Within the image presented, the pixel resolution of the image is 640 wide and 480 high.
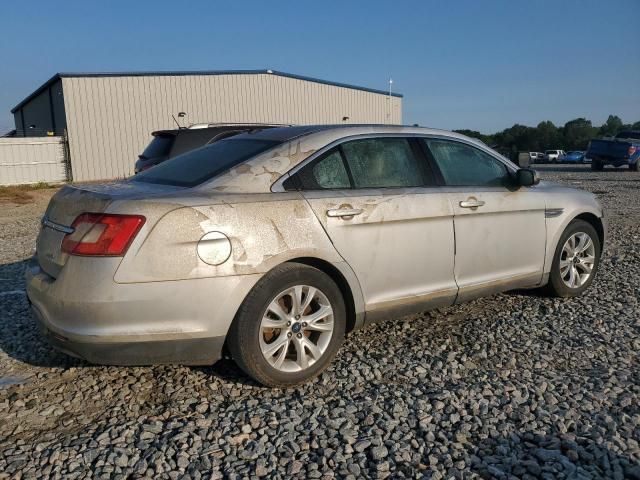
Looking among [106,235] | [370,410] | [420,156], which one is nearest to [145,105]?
[420,156]

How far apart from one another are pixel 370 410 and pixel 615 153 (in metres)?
26.7

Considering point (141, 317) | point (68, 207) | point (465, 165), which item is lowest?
point (141, 317)

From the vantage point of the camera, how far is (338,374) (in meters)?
3.68

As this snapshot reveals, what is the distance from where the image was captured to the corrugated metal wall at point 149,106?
24547 mm

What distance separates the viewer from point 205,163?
12.5 feet

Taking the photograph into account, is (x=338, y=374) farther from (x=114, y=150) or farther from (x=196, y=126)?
(x=114, y=150)

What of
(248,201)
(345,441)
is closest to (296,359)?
(345,441)

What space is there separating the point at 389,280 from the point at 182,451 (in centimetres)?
172

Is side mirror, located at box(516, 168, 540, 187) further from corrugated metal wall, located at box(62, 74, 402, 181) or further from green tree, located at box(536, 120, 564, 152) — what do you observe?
green tree, located at box(536, 120, 564, 152)

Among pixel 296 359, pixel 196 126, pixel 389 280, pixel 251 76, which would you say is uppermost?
pixel 251 76

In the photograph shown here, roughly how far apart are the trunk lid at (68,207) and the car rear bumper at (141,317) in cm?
17

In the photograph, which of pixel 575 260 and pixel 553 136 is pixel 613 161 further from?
pixel 553 136

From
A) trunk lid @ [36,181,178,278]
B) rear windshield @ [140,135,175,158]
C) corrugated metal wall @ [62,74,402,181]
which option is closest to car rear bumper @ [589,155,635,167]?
corrugated metal wall @ [62,74,402,181]

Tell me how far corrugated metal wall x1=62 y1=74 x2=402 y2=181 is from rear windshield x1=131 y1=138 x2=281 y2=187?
887 inches
